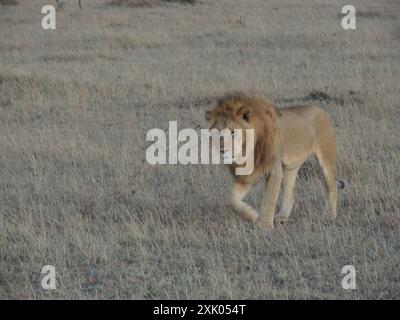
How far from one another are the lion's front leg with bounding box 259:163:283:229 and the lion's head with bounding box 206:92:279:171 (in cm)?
10

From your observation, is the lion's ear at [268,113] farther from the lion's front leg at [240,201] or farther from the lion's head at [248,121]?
the lion's front leg at [240,201]

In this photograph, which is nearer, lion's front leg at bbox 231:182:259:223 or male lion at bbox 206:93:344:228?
male lion at bbox 206:93:344:228

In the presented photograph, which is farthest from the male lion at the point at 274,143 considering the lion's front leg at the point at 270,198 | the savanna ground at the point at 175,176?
the savanna ground at the point at 175,176

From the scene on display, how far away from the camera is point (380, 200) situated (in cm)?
727

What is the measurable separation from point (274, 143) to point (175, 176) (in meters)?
2.07

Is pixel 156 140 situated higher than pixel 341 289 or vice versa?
pixel 156 140

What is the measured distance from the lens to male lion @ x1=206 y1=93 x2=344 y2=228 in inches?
237

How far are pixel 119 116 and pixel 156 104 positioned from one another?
0.85 meters

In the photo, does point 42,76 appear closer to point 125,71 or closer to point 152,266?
point 125,71

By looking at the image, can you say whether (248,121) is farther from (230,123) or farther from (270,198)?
(270,198)

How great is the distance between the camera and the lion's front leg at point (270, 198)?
6383 millimetres

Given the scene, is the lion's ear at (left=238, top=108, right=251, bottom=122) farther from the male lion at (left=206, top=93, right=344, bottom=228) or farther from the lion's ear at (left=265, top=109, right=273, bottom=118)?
the lion's ear at (left=265, top=109, right=273, bottom=118)

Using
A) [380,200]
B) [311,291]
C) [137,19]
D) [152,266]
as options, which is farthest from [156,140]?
[137,19]

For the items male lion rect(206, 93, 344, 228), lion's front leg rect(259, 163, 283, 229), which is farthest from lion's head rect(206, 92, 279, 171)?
lion's front leg rect(259, 163, 283, 229)
